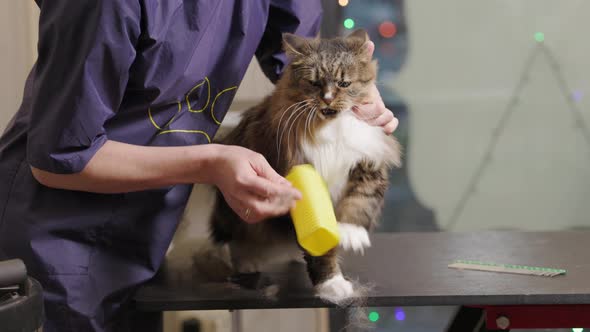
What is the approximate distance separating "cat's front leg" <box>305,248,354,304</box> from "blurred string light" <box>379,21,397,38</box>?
1.42 metres

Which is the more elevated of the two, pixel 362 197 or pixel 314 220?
pixel 362 197

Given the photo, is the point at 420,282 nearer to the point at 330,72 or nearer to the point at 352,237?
the point at 352,237

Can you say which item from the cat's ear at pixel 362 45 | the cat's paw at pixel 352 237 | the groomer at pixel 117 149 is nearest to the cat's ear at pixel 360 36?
the cat's ear at pixel 362 45

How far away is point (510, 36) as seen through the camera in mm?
2414

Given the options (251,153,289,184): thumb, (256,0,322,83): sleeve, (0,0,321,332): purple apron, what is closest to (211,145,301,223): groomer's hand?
(251,153,289,184): thumb

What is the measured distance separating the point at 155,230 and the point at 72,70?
1.06ft

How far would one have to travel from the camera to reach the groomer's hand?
101 cm

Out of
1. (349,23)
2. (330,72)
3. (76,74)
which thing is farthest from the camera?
(349,23)

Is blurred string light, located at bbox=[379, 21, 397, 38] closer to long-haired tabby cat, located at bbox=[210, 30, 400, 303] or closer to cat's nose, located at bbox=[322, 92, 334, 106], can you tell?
long-haired tabby cat, located at bbox=[210, 30, 400, 303]

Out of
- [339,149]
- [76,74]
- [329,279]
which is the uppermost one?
[339,149]

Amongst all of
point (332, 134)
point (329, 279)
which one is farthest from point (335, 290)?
point (332, 134)

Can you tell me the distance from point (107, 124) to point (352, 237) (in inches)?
17.7

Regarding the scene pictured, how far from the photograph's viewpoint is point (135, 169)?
41.6 inches

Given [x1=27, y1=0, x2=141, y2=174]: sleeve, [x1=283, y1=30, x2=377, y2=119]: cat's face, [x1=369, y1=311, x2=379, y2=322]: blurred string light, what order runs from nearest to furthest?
[x1=27, y1=0, x2=141, y2=174]: sleeve
[x1=283, y1=30, x2=377, y2=119]: cat's face
[x1=369, y1=311, x2=379, y2=322]: blurred string light
